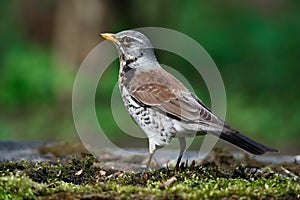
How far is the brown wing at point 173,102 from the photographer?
522 centimetres

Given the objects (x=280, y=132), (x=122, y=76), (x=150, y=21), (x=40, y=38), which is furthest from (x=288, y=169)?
(x=40, y=38)

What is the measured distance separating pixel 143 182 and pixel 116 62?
1193 cm

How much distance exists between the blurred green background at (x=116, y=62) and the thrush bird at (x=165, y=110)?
7056mm

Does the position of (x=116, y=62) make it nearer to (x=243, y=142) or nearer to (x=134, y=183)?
(x=243, y=142)

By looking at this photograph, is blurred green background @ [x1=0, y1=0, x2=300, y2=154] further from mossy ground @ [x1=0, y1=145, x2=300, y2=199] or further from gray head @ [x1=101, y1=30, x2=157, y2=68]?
mossy ground @ [x1=0, y1=145, x2=300, y2=199]

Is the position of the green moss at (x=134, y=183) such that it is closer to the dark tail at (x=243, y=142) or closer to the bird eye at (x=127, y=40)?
the dark tail at (x=243, y=142)

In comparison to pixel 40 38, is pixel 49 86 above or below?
below

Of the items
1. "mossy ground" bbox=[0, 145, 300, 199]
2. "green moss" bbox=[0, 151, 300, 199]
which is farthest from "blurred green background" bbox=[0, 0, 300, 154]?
"green moss" bbox=[0, 151, 300, 199]

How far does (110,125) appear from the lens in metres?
13.5

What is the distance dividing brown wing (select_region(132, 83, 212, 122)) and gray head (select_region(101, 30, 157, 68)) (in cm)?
59

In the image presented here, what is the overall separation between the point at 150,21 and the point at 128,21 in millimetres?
1326

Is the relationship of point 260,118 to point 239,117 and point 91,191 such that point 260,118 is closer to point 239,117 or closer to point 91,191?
point 239,117

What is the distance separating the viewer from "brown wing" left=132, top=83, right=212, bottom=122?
5223mm

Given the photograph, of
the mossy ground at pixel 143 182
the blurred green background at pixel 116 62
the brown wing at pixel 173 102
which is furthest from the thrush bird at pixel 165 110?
the blurred green background at pixel 116 62
